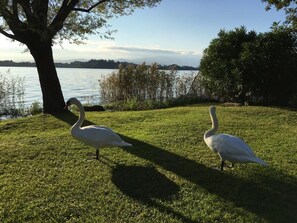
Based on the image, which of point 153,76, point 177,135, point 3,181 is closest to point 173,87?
point 153,76

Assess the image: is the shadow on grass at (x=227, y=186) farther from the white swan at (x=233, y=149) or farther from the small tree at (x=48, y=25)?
the small tree at (x=48, y=25)

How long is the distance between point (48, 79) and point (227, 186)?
29.0 ft

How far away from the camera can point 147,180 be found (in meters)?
6.21

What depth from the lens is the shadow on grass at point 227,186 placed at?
17.2 ft

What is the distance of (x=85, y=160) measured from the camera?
734cm

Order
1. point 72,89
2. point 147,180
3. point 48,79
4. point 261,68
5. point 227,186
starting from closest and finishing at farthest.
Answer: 1. point 227,186
2. point 147,180
3. point 48,79
4. point 261,68
5. point 72,89

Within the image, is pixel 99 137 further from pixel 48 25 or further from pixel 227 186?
pixel 48 25

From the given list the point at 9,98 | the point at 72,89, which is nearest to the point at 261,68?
the point at 9,98

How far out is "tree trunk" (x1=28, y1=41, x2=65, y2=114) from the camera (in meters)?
12.9

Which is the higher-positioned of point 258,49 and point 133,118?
point 258,49

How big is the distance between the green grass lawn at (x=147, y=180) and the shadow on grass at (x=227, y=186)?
14mm

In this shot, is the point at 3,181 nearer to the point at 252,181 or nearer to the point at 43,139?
the point at 43,139

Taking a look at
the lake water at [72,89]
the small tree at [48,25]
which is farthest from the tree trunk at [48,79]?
the lake water at [72,89]

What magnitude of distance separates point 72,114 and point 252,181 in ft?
25.8
